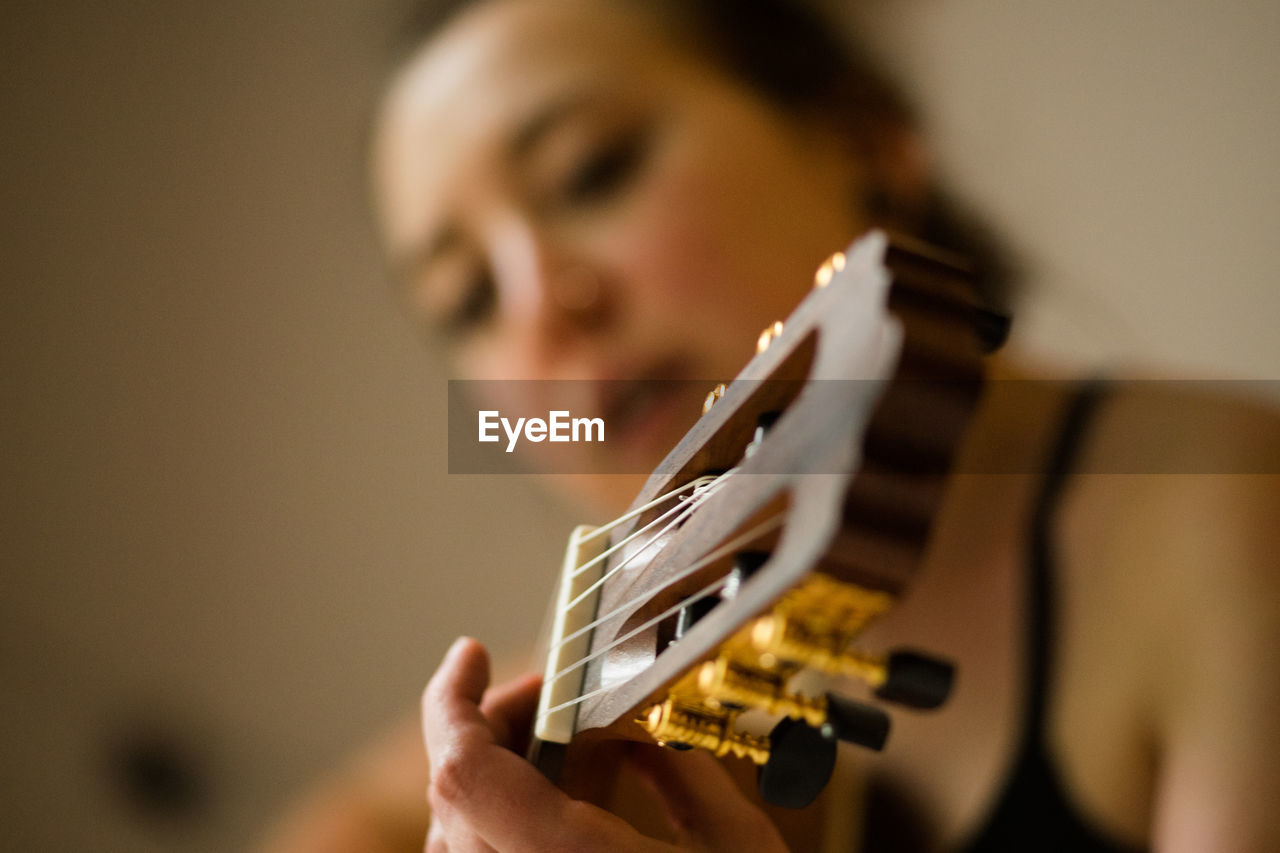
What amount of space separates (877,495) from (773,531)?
0.16 ft

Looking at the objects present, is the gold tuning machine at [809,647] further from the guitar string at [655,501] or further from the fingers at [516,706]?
the fingers at [516,706]

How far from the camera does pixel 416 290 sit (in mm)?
1084

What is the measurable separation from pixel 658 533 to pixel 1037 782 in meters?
0.43

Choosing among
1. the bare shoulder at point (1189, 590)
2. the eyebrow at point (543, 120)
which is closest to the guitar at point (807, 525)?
the bare shoulder at point (1189, 590)

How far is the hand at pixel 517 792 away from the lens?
Answer: 373 millimetres

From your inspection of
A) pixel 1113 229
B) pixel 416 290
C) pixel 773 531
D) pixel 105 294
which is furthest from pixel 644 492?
pixel 105 294

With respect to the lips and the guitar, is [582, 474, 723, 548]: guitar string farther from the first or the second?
the lips

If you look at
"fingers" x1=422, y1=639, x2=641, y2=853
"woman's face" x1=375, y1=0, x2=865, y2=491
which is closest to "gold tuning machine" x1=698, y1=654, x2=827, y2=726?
"fingers" x1=422, y1=639, x2=641, y2=853

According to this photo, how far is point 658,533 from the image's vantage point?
0.40 meters

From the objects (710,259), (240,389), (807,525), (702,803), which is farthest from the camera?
(240,389)

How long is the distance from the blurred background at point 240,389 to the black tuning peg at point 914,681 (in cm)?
102

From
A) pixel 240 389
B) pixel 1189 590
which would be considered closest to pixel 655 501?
pixel 1189 590

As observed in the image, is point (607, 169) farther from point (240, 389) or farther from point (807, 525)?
point (240, 389)

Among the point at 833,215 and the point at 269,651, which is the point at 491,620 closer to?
the point at 269,651
